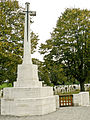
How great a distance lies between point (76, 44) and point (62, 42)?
1.65m

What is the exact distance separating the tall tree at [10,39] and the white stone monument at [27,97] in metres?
5.04

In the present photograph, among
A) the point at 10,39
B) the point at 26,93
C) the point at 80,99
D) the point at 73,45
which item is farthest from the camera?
the point at 73,45

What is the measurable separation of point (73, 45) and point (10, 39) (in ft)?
26.0

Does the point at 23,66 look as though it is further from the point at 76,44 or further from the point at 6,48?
the point at 76,44

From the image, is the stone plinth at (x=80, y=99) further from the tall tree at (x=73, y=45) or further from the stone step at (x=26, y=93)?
the tall tree at (x=73, y=45)

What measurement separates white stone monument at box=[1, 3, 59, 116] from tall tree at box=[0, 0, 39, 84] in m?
5.04

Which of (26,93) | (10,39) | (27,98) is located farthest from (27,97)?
(10,39)

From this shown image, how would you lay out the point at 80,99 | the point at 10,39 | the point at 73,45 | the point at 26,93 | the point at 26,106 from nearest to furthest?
the point at 26,106 < the point at 26,93 < the point at 80,99 < the point at 10,39 < the point at 73,45

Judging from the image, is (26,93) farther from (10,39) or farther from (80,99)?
(10,39)

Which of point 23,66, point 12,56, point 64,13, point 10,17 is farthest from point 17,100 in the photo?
point 64,13

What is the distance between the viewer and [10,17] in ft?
54.5

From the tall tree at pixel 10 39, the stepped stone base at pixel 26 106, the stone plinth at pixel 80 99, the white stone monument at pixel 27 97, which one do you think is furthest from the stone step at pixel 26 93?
the tall tree at pixel 10 39

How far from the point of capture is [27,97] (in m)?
9.00

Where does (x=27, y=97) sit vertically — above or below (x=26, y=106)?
above
